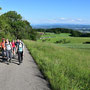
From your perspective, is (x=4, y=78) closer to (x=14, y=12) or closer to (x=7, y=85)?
(x=7, y=85)

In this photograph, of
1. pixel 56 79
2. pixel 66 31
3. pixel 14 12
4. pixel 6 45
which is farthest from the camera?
pixel 66 31

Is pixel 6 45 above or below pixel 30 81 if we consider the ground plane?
above

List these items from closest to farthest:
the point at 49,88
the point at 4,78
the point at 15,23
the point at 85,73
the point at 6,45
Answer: the point at 49,88 < the point at 4,78 < the point at 85,73 < the point at 6,45 < the point at 15,23

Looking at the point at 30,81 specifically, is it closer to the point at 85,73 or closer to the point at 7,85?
the point at 7,85

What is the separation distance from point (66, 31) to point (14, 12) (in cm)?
7467

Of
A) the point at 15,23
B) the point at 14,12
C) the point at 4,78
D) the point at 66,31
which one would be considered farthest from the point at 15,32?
the point at 66,31

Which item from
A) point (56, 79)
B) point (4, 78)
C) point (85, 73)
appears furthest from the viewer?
point (85, 73)

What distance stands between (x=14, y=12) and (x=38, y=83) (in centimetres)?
6419

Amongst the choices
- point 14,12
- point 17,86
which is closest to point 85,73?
point 17,86

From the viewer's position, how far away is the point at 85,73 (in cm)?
697

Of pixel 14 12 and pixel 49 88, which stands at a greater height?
pixel 14 12

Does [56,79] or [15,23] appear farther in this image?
[15,23]

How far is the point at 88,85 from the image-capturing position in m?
5.54

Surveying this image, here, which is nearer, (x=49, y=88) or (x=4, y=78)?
(x=49, y=88)
